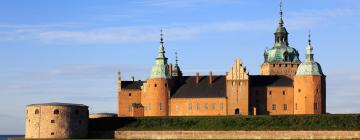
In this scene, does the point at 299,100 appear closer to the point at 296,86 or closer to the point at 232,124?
the point at 296,86

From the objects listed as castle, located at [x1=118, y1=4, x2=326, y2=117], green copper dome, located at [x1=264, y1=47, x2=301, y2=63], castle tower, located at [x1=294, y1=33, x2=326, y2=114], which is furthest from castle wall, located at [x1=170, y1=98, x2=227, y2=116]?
green copper dome, located at [x1=264, y1=47, x2=301, y2=63]

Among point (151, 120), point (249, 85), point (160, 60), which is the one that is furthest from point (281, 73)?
point (151, 120)

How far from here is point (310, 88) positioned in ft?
342

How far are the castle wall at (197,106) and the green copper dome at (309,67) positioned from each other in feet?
32.2

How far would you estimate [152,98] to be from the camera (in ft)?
359

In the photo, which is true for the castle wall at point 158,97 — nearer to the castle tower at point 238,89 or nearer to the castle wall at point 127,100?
the castle wall at point 127,100

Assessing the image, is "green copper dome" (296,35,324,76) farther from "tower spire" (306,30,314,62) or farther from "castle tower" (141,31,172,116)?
"castle tower" (141,31,172,116)

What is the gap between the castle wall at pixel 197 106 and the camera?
108000 mm

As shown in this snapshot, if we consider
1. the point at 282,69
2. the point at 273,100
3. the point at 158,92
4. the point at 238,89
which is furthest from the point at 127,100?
the point at 282,69

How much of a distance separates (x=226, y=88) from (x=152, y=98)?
29.4ft

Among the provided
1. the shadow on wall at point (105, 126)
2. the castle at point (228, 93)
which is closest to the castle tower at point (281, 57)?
the castle at point (228, 93)

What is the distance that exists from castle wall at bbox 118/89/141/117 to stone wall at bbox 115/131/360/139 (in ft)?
51.4

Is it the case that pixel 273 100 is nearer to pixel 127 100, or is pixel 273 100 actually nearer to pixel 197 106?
pixel 197 106

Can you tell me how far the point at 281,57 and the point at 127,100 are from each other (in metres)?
20.4
